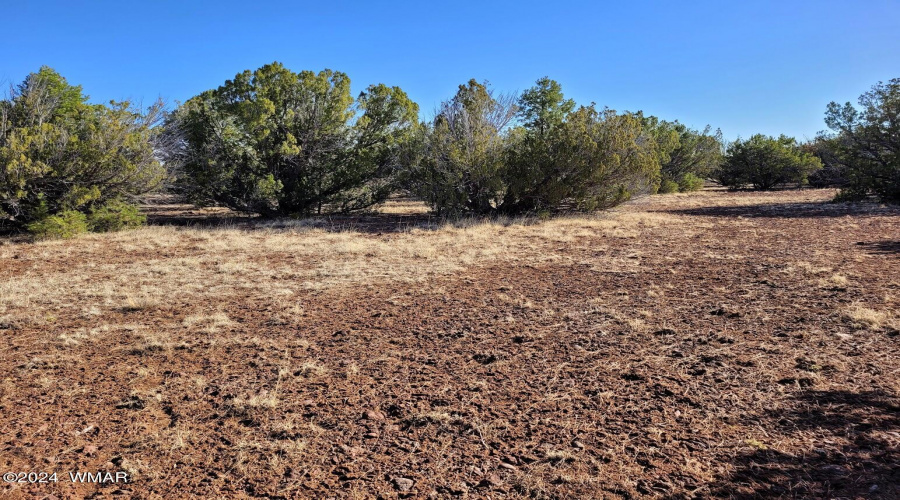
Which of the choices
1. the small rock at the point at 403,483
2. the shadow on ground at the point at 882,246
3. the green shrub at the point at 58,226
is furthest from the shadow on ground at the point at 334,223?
the small rock at the point at 403,483

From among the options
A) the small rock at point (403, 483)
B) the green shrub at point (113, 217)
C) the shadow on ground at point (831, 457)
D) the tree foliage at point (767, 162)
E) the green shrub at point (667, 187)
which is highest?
the tree foliage at point (767, 162)

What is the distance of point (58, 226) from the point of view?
1248 cm

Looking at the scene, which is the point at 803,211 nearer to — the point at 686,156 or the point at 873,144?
the point at 873,144

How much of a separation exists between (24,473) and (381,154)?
1748 centimetres

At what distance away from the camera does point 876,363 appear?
4031mm

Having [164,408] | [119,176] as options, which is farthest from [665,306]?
[119,176]

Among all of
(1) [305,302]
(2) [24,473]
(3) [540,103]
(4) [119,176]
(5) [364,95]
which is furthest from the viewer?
(3) [540,103]

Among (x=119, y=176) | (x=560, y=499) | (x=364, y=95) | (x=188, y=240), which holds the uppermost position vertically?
(x=364, y=95)

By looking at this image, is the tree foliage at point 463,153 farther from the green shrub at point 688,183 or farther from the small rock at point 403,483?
the green shrub at point 688,183

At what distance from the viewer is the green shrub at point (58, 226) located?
12344 millimetres

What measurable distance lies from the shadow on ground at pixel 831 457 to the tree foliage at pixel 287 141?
16590mm

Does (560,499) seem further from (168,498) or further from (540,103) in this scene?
(540,103)

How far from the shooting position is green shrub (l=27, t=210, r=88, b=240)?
12344mm

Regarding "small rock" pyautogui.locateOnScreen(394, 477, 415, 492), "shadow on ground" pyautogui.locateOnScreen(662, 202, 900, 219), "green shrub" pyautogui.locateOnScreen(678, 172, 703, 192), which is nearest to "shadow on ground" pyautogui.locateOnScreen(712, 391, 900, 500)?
"small rock" pyautogui.locateOnScreen(394, 477, 415, 492)
